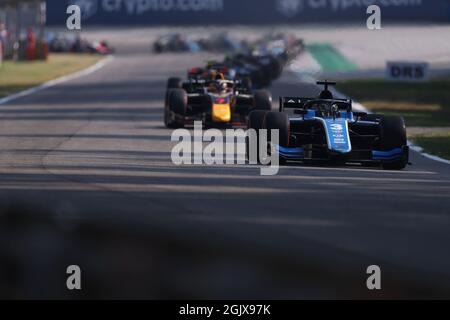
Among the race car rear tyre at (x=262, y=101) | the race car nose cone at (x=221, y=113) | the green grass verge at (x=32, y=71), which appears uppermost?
the race car rear tyre at (x=262, y=101)

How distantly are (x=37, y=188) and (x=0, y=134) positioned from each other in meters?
8.53

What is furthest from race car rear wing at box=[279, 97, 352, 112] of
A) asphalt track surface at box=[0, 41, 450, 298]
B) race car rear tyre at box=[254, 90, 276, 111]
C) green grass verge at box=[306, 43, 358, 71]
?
green grass verge at box=[306, 43, 358, 71]

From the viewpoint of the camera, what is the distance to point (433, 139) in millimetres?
21922

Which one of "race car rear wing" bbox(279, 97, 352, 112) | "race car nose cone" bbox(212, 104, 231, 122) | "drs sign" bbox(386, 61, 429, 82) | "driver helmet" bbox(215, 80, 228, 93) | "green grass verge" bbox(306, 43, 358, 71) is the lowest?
"green grass verge" bbox(306, 43, 358, 71)

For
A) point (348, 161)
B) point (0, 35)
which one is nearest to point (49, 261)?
point (348, 161)

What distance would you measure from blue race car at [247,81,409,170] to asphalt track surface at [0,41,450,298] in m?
0.23

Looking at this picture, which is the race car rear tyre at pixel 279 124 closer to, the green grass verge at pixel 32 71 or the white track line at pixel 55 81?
the white track line at pixel 55 81

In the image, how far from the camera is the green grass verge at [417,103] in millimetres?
22078

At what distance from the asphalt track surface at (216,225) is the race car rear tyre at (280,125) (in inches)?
16.0

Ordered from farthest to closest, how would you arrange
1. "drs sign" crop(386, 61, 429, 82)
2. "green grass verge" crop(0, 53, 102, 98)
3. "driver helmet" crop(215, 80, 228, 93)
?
"drs sign" crop(386, 61, 429, 82)
"green grass verge" crop(0, 53, 102, 98)
"driver helmet" crop(215, 80, 228, 93)

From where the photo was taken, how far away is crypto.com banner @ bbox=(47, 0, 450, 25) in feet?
179

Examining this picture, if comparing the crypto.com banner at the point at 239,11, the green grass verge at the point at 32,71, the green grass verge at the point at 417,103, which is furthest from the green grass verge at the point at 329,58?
the green grass verge at the point at 417,103

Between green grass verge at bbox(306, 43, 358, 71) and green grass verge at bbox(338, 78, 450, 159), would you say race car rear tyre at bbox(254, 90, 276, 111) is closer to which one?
green grass verge at bbox(338, 78, 450, 159)
